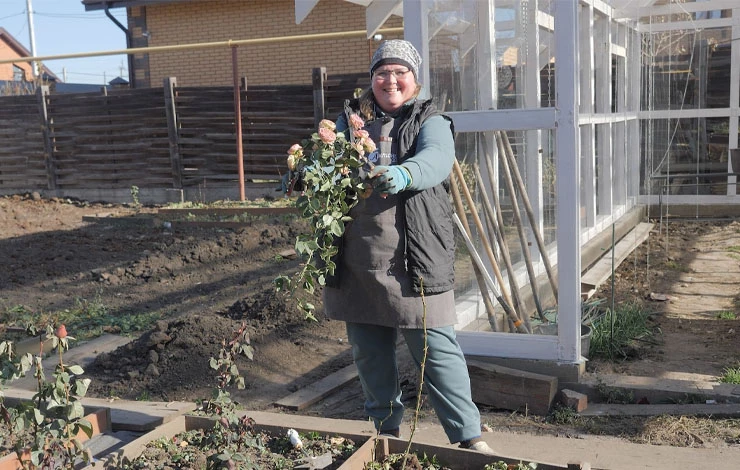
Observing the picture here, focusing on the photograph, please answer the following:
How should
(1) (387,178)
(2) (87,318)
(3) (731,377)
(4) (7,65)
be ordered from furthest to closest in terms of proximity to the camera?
1. (4) (7,65)
2. (2) (87,318)
3. (3) (731,377)
4. (1) (387,178)

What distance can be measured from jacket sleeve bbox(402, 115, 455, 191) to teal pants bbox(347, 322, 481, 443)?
0.64 m

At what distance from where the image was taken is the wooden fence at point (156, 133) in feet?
46.5

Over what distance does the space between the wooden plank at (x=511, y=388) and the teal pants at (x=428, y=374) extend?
1.09m

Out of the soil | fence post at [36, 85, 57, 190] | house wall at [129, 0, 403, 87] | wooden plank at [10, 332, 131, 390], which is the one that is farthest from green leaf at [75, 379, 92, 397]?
house wall at [129, 0, 403, 87]

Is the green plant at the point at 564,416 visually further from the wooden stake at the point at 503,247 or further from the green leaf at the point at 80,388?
the green leaf at the point at 80,388

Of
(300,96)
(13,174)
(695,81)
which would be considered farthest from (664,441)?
(13,174)

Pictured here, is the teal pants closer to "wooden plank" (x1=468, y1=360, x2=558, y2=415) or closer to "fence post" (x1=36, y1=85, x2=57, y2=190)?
"wooden plank" (x1=468, y1=360, x2=558, y2=415)

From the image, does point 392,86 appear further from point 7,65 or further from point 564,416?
point 7,65

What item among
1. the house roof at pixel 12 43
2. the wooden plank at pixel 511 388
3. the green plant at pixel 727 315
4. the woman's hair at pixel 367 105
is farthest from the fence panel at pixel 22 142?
the house roof at pixel 12 43

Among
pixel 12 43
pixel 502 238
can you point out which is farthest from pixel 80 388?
pixel 12 43

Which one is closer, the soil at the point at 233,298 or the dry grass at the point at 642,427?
the dry grass at the point at 642,427

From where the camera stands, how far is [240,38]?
19.4 m

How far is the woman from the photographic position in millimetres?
3080

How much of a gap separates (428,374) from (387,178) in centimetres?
95
